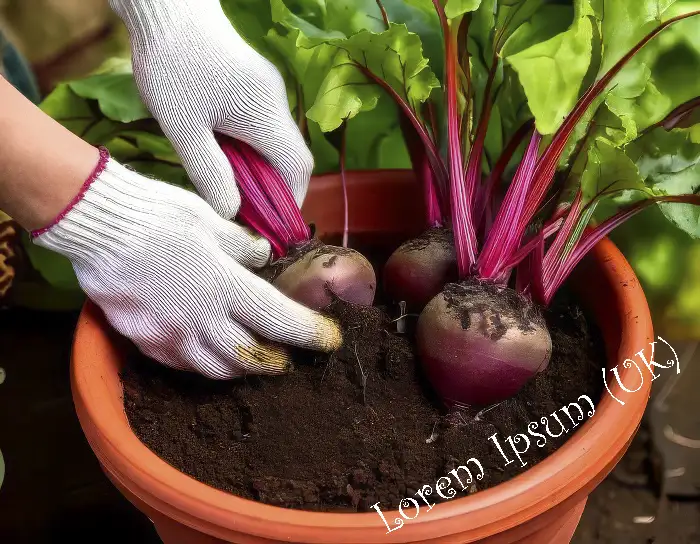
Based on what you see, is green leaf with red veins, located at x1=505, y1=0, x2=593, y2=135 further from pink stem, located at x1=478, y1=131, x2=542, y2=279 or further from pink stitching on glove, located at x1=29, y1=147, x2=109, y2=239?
pink stitching on glove, located at x1=29, y1=147, x2=109, y2=239

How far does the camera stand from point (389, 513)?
53cm

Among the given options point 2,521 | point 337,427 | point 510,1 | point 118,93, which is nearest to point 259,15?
point 118,93

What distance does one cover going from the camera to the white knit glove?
2.29 feet

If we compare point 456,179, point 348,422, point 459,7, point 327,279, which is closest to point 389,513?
point 348,422

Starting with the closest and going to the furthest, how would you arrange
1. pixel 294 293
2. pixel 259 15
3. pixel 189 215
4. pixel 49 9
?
pixel 189 215 < pixel 294 293 < pixel 259 15 < pixel 49 9

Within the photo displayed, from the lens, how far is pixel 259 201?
803 millimetres

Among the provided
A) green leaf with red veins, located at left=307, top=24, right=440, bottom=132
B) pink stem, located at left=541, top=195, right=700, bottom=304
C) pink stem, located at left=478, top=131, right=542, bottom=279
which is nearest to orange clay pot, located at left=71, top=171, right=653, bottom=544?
pink stem, located at left=541, top=195, right=700, bottom=304

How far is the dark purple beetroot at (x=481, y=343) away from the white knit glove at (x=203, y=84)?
29 centimetres

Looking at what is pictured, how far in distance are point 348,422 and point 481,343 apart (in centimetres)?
16

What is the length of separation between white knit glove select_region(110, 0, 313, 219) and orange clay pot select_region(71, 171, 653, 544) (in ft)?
0.72

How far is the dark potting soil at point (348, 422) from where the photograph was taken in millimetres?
609

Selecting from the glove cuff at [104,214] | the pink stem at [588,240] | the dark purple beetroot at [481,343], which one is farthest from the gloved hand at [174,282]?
the pink stem at [588,240]

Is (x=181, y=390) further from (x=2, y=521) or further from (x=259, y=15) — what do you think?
(x=259, y=15)

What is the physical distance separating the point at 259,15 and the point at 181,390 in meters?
0.54
